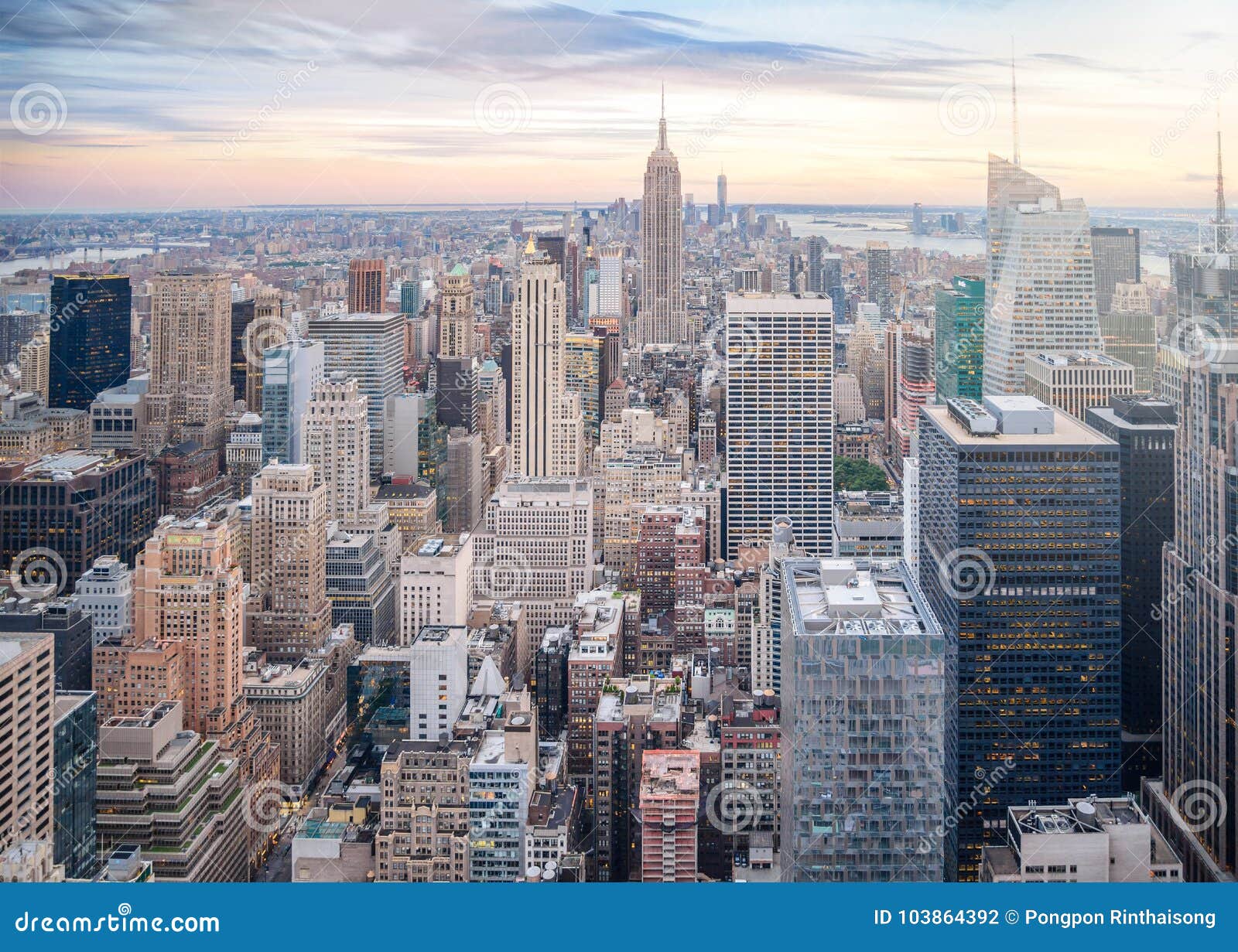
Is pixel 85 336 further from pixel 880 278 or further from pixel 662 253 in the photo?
pixel 662 253

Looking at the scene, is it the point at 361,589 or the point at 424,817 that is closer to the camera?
the point at 424,817

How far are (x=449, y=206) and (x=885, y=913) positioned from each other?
4.56 metres

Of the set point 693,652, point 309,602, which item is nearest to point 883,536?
point 693,652

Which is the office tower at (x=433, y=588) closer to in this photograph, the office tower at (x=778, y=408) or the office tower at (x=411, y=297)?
the office tower at (x=411, y=297)

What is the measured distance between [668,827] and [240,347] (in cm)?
606

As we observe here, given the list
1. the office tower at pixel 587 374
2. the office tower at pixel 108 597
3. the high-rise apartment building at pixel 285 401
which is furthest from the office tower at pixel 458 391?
the office tower at pixel 108 597

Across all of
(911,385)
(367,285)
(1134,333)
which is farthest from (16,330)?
(911,385)

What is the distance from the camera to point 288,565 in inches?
405

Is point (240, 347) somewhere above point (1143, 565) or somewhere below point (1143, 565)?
above

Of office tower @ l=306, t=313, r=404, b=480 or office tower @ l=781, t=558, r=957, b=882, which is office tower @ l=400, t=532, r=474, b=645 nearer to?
office tower @ l=306, t=313, r=404, b=480

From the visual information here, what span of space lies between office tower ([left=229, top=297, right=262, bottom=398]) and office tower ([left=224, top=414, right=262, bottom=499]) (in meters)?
0.18

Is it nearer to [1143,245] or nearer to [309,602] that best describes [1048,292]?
[1143,245]

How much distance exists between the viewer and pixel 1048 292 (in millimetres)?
11094

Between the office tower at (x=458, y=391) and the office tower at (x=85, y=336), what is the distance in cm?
751
